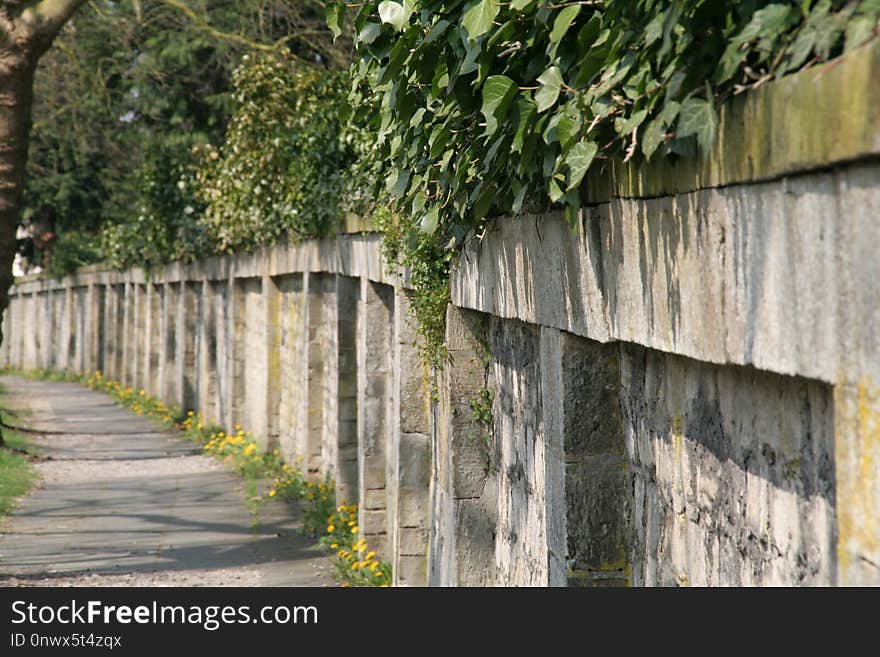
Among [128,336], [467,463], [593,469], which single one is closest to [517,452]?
[467,463]

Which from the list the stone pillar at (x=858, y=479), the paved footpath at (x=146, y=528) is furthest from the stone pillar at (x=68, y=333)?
the stone pillar at (x=858, y=479)

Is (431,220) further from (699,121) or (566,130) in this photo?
(699,121)

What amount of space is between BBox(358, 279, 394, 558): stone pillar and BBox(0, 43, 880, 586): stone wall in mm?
31

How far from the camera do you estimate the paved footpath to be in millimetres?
8789

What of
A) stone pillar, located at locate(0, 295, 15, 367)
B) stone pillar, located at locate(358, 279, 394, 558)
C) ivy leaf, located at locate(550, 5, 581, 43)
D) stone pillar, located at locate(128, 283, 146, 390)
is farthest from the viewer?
stone pillar, located at locate(0, 295, 15, 367)

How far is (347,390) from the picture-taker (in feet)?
34.5

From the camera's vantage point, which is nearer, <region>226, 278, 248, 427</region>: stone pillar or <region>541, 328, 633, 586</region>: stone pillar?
<region>541, 328, 633, 586</region>: stone pillar

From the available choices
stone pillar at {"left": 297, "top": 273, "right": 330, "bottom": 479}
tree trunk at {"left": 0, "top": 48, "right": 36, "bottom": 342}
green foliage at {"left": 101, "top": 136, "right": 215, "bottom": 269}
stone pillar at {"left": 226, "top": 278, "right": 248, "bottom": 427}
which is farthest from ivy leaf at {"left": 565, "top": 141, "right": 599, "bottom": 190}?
green foliage at {"left": 101, "top": 136, "right": 215, "bottom": 269}

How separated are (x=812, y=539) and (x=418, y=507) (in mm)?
5516

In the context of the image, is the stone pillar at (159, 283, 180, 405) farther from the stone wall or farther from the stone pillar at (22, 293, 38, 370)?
the stone pillar at (22, 293, 38, 370)

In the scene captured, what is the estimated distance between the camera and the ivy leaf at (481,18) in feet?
11.1

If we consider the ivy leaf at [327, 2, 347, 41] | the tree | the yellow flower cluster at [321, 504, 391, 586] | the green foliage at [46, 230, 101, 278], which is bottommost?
the yellow flower cluster at [321, 504, 391, 586]

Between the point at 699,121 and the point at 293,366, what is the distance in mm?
11005
